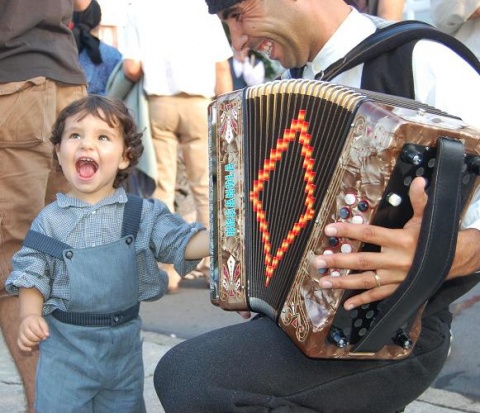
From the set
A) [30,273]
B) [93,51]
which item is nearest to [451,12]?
[30,273]

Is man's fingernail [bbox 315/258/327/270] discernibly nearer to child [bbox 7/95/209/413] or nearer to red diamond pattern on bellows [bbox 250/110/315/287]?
red diamond pattern on bellows [bbox 250/110/315/287]

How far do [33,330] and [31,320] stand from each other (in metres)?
0.03

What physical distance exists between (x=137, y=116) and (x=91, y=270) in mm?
2588

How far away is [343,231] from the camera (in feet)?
6.06

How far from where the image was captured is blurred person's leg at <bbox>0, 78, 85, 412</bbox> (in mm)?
2947

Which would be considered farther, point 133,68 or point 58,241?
point 133,68

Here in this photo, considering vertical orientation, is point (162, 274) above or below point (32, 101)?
below

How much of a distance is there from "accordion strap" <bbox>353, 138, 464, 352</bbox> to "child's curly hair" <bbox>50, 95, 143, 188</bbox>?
103 centimetres

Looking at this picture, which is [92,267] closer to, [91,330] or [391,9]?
[91,330]

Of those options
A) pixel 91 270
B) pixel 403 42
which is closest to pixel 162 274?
pixel 91 270

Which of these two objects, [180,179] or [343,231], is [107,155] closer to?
[343,231]

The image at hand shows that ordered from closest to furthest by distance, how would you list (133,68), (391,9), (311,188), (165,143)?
(311,188), (391,9), (133,68), (165,143)

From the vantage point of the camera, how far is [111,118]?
8.43 ft

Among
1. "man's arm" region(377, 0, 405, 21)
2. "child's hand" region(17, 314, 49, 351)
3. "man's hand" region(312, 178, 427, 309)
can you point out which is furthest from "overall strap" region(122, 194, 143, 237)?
"man's arm" region(377, 0, 405, 21)
